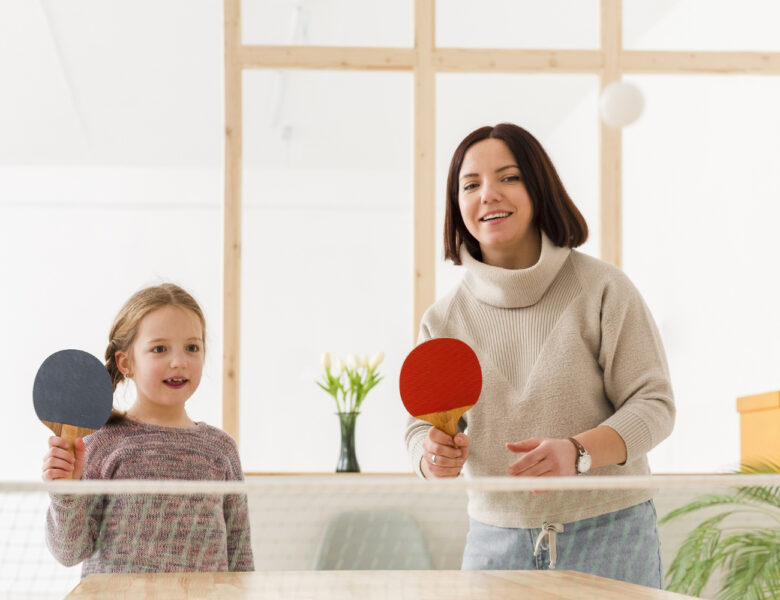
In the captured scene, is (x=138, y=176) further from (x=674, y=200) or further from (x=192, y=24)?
(x=674, y=200)

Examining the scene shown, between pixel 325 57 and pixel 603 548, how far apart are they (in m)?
3.54

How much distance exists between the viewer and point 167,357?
6.81 feet

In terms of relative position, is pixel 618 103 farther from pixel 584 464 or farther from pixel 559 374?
pixel 584 464

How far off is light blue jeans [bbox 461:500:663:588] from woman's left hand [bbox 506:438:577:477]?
19 cm

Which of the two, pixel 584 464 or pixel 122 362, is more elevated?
pixel 122 362

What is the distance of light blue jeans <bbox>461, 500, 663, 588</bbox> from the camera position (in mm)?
1666

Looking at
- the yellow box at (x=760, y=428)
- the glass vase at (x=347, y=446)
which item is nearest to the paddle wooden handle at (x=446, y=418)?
the yellow box at (x=760, y=428)

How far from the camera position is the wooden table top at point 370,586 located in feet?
4.34

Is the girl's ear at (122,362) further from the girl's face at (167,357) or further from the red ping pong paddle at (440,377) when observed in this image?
the red ping pong paddle at (440,377)

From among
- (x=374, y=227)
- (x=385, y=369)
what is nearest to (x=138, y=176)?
(x=374, y=227)

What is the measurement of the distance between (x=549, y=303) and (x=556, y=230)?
0.15 metres

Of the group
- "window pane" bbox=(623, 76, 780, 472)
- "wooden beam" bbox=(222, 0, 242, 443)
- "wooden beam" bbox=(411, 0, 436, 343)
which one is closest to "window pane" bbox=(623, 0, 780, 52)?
"window pane" bbox=(623, 76, 780, 472)

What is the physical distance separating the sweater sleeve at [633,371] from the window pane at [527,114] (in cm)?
294

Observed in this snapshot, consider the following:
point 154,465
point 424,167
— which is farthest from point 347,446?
point 154,465
